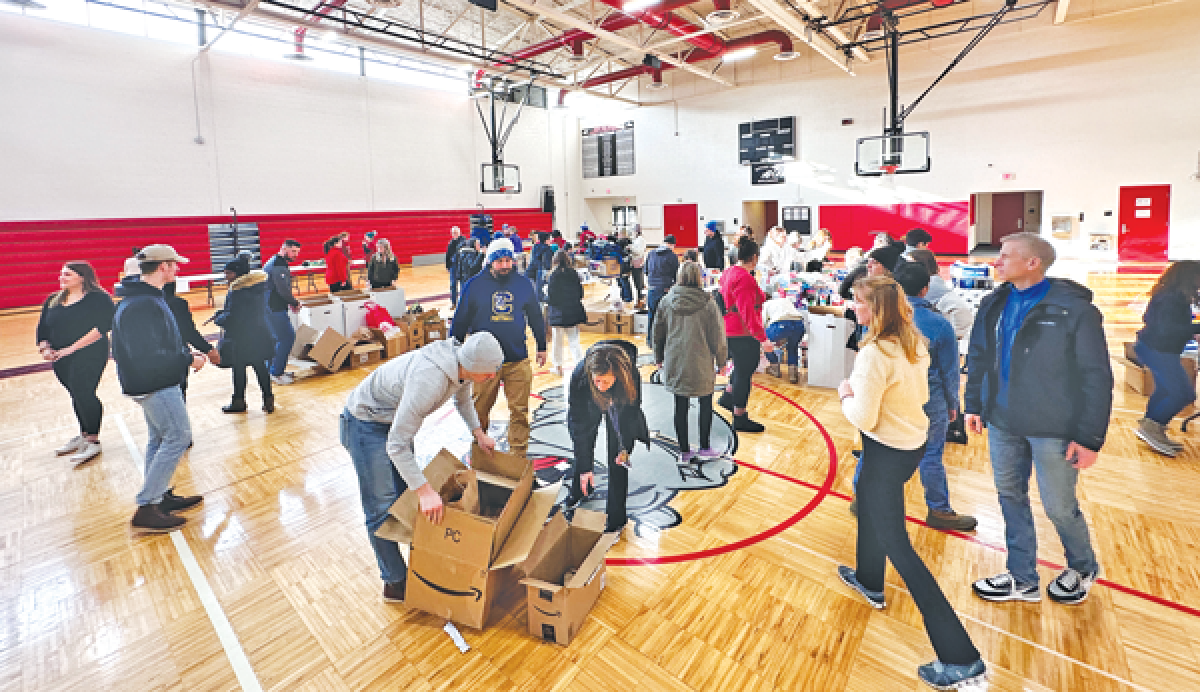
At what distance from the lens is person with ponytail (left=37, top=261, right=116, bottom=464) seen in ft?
13.7

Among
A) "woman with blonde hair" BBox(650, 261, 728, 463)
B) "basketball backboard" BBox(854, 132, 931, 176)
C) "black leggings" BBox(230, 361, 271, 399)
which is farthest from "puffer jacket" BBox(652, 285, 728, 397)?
"basketball backboard" BBox(854, 132, 931, 176)

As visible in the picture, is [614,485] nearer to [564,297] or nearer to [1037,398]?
[1037,398]

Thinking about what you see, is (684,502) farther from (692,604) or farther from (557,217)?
(557,217)

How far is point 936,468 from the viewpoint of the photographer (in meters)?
3.31

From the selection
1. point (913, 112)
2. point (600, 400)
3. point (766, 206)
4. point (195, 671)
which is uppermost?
point (913, 112)

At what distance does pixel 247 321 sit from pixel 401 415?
3.98m

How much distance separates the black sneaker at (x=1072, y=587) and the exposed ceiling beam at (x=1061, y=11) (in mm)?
14427

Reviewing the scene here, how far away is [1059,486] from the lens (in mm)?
2414

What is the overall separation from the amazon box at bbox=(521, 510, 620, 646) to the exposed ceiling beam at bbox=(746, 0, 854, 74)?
31.7 feet

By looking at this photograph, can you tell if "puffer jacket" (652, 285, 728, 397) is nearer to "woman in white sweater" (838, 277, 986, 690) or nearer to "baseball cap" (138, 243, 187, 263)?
"woman in white sweater" (838, 277, 986, 690)

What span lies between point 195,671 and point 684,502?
2628 millimetres

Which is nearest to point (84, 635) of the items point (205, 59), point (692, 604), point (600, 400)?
point (600, 400)

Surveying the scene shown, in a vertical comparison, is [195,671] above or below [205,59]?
below

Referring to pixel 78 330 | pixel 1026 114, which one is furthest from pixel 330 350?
pixel 1026 114
